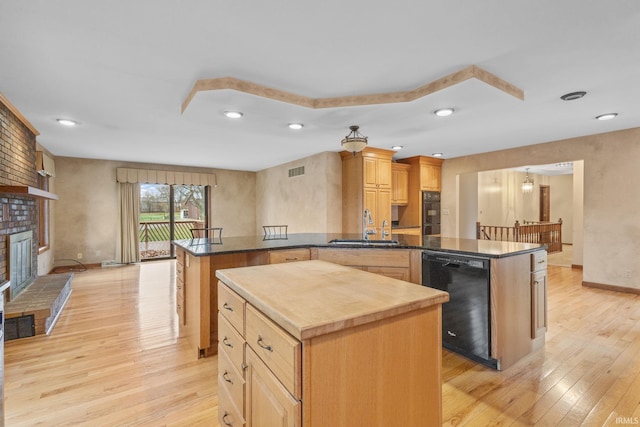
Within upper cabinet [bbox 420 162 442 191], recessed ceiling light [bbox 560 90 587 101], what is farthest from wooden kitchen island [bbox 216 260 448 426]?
upper cabinet [bbox 420 162 442 191]

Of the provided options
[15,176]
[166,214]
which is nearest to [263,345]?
[15,176]

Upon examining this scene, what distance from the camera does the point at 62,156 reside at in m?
6.28

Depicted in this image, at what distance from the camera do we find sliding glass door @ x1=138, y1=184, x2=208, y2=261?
24.5 ft

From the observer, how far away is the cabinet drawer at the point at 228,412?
1.37 meters

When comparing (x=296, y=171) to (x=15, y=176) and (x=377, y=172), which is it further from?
(x=15, y=176)

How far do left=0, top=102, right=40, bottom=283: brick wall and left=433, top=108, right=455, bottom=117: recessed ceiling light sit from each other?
4.48 m

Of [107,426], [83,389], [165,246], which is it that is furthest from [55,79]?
[165,246]

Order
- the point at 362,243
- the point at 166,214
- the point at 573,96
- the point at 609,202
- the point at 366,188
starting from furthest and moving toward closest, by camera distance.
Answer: the point at 166,214, the point at 366,188, the point at 609,202, the point at 362,243, the point at 573,96

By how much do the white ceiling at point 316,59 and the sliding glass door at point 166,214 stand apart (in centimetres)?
361

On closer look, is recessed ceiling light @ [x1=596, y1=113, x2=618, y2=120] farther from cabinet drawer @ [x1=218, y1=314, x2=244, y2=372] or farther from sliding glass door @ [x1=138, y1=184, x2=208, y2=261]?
sliding glass door @ [x1=138, y1=184, x2=208, y2=261]

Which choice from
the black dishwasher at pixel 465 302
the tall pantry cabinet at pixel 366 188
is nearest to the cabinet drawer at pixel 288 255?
the black dishwasher at pixel 465 302

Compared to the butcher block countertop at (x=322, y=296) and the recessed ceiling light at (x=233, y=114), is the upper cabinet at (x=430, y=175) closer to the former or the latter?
the recessed ceiling light at (x=233, y=114)

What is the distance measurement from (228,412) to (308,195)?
488 centimetres

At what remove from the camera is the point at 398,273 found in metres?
2.90
